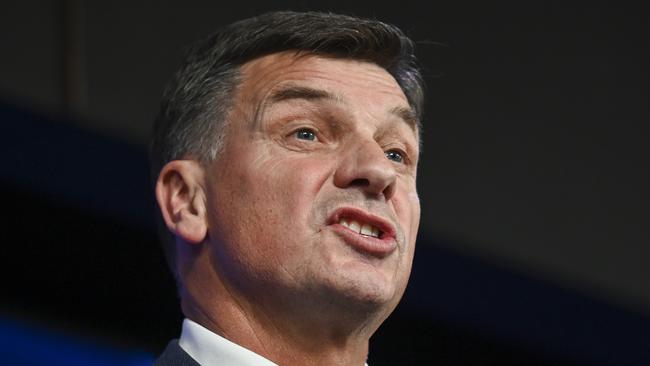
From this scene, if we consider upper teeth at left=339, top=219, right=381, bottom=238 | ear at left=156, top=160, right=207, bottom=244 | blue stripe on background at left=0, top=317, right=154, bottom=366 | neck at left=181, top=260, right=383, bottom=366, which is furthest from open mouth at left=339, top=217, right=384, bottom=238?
blue stripe on background at left=0, top=317, right=154, bottom=366

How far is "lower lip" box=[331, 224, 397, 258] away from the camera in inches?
59.8

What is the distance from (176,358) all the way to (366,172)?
13.4 inches

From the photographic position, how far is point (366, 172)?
1549 millimetres

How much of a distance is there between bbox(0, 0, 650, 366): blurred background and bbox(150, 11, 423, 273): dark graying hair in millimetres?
853

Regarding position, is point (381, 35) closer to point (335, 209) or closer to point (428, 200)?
point (335, 209)

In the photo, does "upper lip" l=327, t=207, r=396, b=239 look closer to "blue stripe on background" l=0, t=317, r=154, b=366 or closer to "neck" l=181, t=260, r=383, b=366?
"neck" l=181, t=260, r=383, b=366

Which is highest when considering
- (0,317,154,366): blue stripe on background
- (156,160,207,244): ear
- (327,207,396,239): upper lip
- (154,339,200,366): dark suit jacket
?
(327,207,396,239): upper lip

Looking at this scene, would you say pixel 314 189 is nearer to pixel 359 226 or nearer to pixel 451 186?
pixel 359 226

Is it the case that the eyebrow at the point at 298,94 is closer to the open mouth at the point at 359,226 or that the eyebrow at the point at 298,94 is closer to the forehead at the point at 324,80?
the forehead at the point at 324,80

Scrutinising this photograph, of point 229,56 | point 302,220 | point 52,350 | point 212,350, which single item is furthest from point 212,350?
point 52,350

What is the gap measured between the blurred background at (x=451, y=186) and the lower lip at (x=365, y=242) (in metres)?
1.18

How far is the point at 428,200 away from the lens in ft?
9.92

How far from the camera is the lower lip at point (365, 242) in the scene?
59.8 inches

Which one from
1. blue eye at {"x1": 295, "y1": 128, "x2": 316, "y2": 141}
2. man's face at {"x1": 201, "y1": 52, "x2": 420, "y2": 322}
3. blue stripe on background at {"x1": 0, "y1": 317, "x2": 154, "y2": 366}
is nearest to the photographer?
man's face at {"x1": 201, "y1": 52, "x2": 420, "y2": 322}
